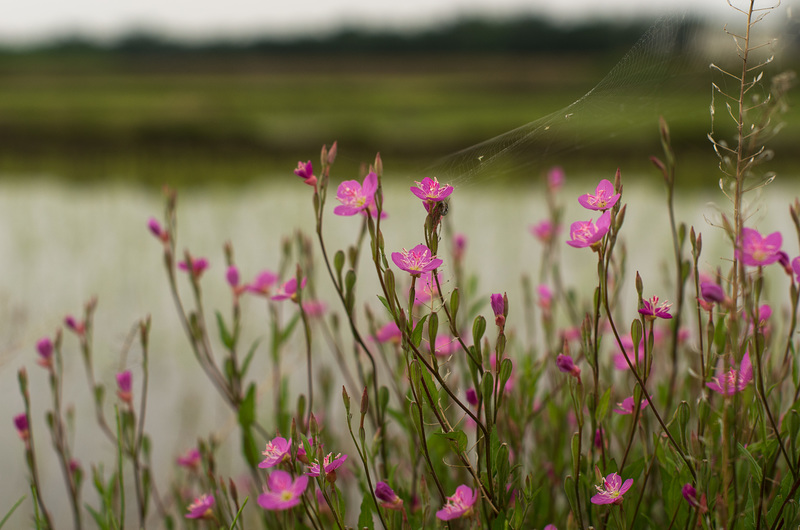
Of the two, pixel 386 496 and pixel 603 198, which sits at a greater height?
pixel 603 198

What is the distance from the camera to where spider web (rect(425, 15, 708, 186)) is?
97 cm

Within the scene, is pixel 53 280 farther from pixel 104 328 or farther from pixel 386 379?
pixel 386 379

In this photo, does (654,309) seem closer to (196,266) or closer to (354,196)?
(354,196)

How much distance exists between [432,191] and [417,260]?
0.10 metres

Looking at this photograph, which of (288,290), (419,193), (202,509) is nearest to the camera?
(419,193)

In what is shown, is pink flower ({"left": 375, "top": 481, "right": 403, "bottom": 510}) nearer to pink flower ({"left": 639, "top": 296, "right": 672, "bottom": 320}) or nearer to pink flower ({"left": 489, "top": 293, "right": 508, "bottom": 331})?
pink flower ({"left": 489, "top": 293, "right": 508, "bottom": 331})

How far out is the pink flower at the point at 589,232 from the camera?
0.85m

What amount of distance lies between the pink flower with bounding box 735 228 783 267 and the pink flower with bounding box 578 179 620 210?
0.18 metres

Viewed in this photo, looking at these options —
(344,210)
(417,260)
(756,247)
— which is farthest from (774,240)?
(344,210)

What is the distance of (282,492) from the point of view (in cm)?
92

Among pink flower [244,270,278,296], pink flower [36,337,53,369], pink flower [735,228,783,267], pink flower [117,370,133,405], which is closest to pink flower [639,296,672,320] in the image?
pink flower [735,228,783,267]

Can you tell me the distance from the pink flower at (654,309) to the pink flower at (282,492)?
0.52 metres

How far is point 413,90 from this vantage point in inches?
1283

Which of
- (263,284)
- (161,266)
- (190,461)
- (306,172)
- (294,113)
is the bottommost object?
(190,461)
